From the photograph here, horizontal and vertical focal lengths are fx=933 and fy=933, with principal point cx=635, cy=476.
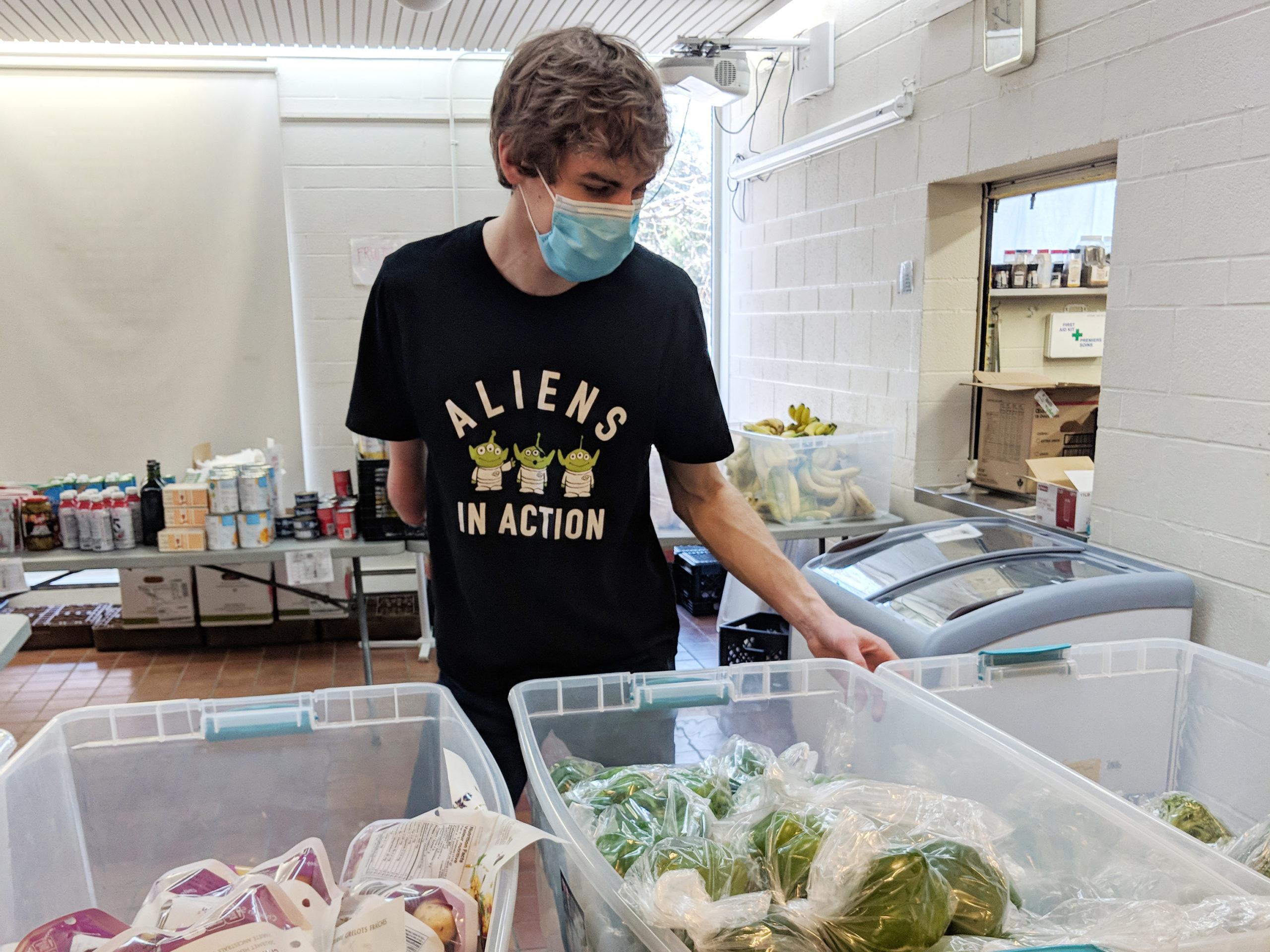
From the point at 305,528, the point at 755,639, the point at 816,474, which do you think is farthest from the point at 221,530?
the point at 816,474

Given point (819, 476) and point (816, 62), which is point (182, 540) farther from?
point (816, 62)

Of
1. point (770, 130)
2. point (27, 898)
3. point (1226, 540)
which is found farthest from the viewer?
point (770, 130)

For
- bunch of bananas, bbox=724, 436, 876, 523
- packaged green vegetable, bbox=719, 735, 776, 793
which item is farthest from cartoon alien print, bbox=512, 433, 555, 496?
bunch of bananas, bbox=724, 436, 876, 523

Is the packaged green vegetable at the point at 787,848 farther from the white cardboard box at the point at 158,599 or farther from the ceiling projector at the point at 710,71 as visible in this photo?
the white cardboard box at the point at 158,599

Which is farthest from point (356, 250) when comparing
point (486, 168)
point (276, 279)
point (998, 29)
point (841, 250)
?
point (998, 29)

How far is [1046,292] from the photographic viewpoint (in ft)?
10.4

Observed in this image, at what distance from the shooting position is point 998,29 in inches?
105

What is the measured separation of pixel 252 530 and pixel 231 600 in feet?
4.95

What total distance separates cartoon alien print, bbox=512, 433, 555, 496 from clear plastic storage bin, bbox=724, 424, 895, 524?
2.11 meters

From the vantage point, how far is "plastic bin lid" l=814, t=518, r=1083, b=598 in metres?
2.28

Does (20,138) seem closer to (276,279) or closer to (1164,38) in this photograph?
(276,279)

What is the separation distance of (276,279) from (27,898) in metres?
4.59

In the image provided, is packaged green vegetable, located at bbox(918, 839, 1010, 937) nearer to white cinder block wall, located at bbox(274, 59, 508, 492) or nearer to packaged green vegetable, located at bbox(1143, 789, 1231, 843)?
packaged green vegetable, located at bbox(1143, 789, 1231, 843)

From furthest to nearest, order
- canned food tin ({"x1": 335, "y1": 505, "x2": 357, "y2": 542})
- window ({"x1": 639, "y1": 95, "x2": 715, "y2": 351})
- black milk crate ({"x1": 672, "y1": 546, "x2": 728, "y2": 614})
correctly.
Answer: window ({"x1": 639, "y1": 95, "x2": 715, "y2": 351}) → black milk crate ({"x1": 672, "y1": 546, "x2": 728, "y2": 614}) → canned food tin ({"x1": 335, "y1": 505, "x2": 357, "y2": 542})
